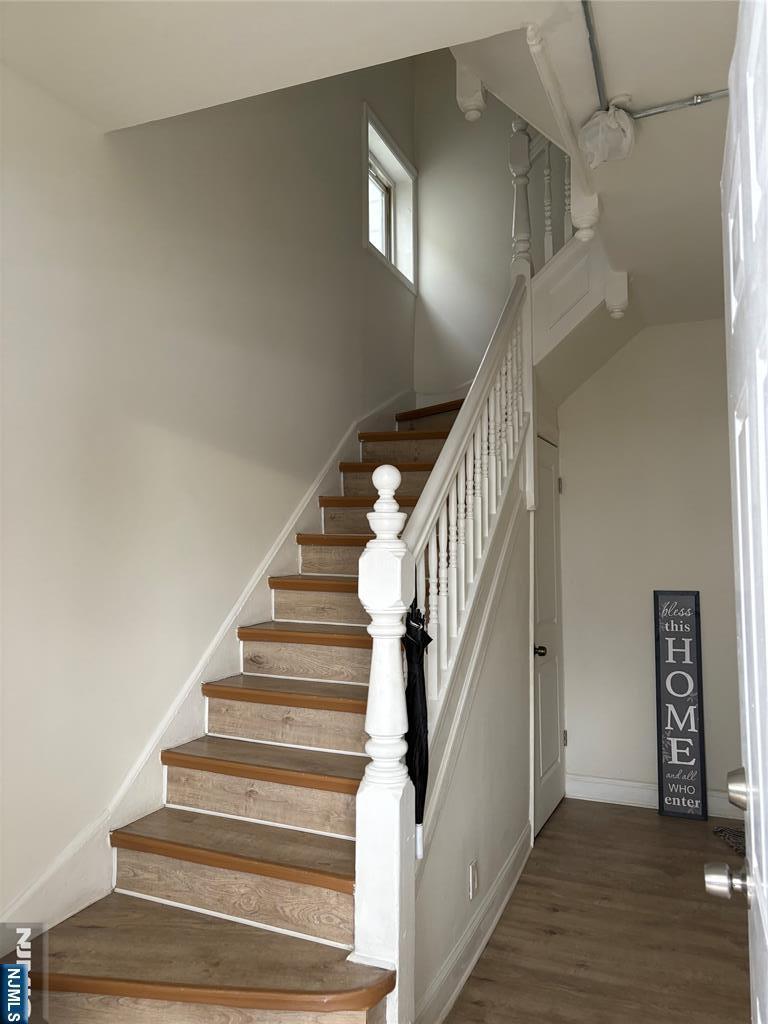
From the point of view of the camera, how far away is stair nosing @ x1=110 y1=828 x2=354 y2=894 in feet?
6.60

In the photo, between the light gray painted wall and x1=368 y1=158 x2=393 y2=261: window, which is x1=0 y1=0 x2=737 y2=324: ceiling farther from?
x1=368 y1=158 x2=393 y2=261: window

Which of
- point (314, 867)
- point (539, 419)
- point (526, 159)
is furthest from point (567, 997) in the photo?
point (526, 159)

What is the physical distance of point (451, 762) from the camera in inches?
95.0

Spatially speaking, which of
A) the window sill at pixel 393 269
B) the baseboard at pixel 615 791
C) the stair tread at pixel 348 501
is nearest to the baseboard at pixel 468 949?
the baseboard at pixel 615 791

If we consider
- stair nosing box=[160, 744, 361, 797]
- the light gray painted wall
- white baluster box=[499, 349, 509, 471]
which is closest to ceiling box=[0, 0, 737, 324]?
white baluster box=[499, 349, 509, 471]

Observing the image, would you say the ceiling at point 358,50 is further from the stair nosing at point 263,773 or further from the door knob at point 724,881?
the stair nosing at point 263,773

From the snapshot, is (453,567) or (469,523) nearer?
(453,567)

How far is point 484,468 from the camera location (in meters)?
2.95

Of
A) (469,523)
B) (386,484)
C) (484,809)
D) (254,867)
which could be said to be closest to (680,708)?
(484,809)

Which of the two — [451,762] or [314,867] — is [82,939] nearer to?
[314,867]

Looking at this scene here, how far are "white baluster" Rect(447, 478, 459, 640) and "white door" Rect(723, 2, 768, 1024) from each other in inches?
54.2

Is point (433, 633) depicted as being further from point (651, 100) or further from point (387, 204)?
point (387, 204)

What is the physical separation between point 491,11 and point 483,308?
3.55 m

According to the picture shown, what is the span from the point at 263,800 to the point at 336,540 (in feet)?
4.30
